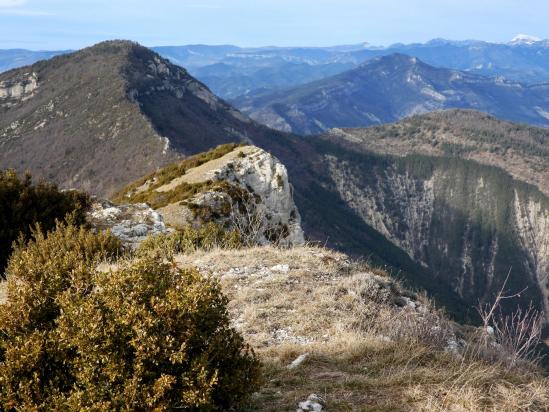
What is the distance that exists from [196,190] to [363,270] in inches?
549

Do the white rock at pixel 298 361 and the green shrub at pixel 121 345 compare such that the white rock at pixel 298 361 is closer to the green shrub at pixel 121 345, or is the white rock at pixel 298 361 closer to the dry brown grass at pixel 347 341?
the dry brown grass at pixel 347 341

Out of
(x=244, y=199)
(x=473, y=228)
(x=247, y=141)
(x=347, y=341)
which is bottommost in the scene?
(x=473, y=228)

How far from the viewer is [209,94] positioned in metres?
179

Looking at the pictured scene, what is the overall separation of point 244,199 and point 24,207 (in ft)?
39.5

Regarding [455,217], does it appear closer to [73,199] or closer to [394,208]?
[394,208]

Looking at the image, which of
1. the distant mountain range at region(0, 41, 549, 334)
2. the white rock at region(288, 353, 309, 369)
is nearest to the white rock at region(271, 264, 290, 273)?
the white rock at region(288, 353, 309, 369)

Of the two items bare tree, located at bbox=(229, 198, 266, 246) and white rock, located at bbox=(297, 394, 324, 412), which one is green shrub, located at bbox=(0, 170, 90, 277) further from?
white rock, located at bbox=(297, 394, 324, 412)

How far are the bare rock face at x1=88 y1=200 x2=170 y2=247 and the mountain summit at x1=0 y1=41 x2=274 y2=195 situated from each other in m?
85.2

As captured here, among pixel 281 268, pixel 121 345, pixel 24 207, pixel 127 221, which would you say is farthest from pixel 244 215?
pixel 121 345

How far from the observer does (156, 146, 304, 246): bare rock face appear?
846 inches

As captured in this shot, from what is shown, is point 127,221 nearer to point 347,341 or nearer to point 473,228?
point 347,341

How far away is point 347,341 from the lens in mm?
7320

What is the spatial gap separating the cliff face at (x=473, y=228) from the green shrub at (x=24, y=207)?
16870cm

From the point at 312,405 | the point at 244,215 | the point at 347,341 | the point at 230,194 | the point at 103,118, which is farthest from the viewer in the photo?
the point at 103,118
